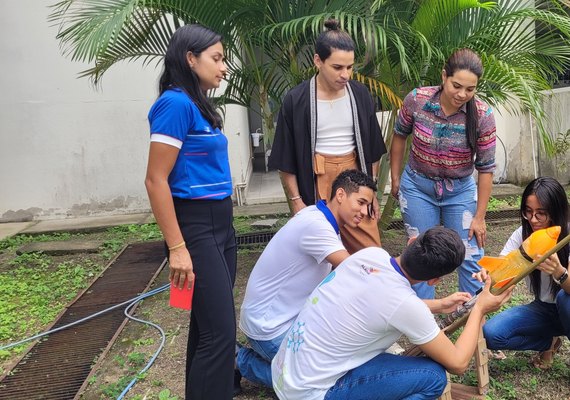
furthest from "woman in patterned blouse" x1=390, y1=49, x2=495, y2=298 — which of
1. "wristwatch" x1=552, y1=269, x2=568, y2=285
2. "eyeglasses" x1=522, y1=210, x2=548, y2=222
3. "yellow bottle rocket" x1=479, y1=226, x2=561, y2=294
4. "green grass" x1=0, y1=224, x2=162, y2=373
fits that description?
"green grass" x1=0, y1=224, x2=162, y2=373

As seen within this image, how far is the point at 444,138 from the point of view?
2748 millimetres

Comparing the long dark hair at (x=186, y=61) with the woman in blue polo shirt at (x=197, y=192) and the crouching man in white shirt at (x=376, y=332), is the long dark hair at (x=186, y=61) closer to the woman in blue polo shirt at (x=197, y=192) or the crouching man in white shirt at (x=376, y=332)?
the woman in blue polo shirt at (x=197, y=192)

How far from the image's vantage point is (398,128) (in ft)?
9.80

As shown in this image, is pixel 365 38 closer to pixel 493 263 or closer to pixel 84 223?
pixel 493 263

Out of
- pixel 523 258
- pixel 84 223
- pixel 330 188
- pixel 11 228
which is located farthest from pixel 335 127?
pixel 11 228

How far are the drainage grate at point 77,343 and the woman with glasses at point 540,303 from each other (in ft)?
7.38

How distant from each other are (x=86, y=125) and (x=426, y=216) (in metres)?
4.92

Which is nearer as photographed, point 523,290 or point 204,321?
point 204,321

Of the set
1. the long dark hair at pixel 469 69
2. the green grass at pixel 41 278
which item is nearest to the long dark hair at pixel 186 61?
the long dark hair at pixel 469 69

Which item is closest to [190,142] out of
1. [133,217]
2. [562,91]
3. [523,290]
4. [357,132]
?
[357,132]

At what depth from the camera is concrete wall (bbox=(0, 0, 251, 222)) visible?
6305 millimetres

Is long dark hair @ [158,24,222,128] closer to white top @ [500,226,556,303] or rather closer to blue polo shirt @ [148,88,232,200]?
blue polo shirt @ [148,88,232,200]

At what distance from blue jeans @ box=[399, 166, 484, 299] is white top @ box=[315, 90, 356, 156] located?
42 cm

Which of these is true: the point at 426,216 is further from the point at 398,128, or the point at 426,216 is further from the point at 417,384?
the point at 417,384
